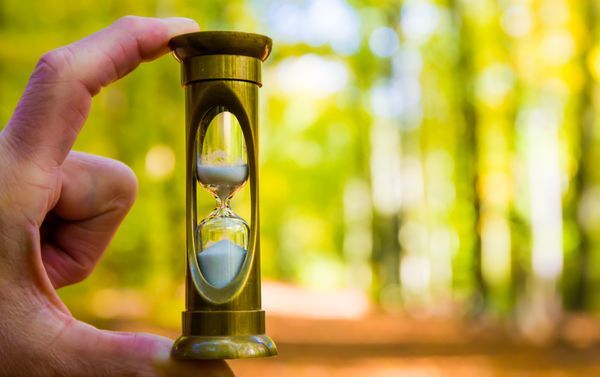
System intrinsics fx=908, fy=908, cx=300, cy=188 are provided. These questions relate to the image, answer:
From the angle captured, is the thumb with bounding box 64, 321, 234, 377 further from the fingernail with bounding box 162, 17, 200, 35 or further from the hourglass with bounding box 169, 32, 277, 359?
the fingernail with bounding box 162, 17, 200, 35

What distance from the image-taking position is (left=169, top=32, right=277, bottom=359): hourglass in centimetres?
209

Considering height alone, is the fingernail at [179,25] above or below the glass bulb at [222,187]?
above

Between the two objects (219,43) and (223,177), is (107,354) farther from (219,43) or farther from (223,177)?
(219,43)

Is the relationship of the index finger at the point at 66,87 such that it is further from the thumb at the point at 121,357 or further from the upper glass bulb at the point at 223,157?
the thumb at the point at 121,357

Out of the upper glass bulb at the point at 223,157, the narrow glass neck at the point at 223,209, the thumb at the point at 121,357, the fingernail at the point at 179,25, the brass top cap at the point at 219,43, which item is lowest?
the thumb at the point at 121,357

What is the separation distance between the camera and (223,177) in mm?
2150

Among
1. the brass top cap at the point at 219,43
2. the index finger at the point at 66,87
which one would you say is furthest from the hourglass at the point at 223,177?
the index finger at the point at 66,87

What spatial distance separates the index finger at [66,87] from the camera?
2.00 metres

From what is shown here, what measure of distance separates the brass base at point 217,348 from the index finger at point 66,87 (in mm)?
507

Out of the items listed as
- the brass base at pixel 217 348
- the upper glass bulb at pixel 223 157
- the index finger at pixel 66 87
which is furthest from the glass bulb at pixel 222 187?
the index finger at pixel 66 87

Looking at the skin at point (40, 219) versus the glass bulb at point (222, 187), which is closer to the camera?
the skin at point (40, 219)

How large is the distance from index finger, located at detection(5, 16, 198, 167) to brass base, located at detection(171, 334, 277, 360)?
19.9 inches

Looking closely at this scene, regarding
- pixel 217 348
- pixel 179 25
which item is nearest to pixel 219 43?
pixel 179 25

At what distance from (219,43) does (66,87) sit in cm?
36
